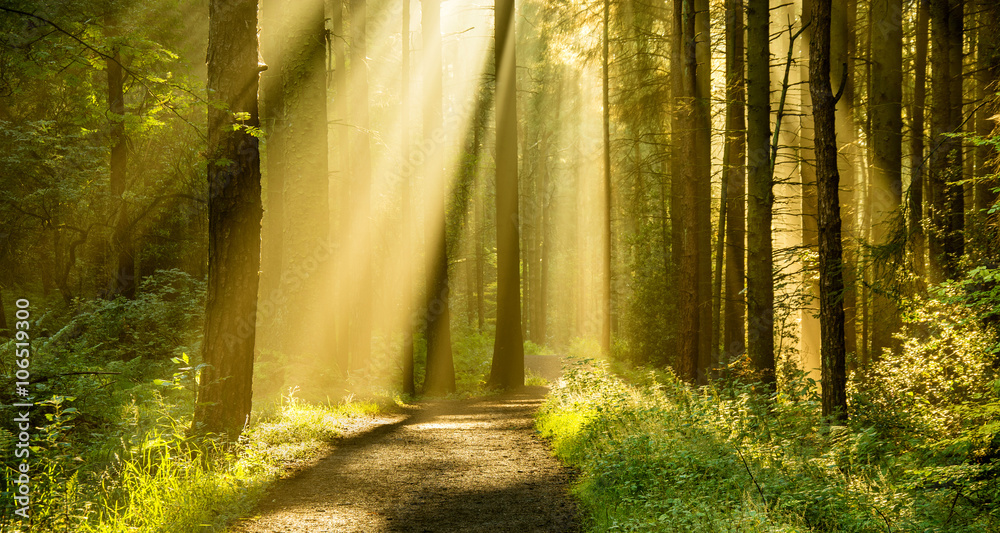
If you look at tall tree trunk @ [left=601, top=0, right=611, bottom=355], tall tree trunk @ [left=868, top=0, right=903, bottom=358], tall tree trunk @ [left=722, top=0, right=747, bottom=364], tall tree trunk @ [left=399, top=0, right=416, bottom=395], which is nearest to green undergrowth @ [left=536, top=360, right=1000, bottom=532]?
tall tree trunk @ [left=868, top=0, right=903, bottom=358]

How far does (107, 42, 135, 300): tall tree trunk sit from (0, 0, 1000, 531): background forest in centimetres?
9

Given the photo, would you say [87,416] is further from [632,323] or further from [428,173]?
[632,323]

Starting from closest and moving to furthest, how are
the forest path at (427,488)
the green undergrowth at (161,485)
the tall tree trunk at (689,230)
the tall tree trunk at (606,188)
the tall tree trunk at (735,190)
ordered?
the green undergrowth at (161,485) → the forest path at (427,488) → the tall tree trunk at (689,230) → the tall tree trunk at (735,190) → the tall tree trunk at (606,188)

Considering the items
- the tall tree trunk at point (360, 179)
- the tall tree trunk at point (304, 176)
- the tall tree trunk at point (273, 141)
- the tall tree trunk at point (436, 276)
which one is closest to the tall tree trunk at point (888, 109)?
the tall tree trunk at point (436, 276)

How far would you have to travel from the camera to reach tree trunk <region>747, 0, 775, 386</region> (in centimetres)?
1165

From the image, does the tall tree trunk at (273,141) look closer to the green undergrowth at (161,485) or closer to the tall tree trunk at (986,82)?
the green undergrowth at (161,485)

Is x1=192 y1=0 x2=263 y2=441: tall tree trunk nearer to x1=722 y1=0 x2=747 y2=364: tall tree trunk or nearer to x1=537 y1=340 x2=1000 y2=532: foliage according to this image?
x1=537 y1=340 x2=1000 y2=532: foliage

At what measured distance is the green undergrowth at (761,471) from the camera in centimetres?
480

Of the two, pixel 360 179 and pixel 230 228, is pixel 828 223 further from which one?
pixel 360 179

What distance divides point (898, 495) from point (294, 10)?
1464 cm

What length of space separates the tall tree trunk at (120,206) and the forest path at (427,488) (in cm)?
1030

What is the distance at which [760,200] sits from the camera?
11.8m

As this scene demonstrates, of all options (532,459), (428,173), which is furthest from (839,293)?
(428,173)

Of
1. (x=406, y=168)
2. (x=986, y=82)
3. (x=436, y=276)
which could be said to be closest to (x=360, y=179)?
(x=406, y=168)
